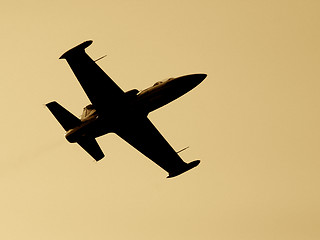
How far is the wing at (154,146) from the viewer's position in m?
60.3

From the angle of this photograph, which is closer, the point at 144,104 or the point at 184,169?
the point at 144,104

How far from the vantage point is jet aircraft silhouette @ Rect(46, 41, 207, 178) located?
55938 mm

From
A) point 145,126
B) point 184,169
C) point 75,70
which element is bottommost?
point 184,169

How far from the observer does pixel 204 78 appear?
5616cm

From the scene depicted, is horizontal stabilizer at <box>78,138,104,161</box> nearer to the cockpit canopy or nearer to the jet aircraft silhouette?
the jet aircraft silhouette

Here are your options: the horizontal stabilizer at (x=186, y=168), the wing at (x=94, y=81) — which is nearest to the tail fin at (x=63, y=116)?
the wing at (x=94, y=81)

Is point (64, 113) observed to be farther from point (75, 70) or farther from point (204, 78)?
point (204, 78)

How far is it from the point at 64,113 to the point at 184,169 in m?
9.65

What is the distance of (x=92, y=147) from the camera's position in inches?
2346

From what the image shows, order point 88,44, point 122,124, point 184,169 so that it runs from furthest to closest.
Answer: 1. point 184,169
2. point 122,124
3. point 88,44

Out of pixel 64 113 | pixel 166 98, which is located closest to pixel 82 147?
pixel 64 113

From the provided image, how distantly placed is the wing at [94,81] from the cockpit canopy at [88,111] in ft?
2.50

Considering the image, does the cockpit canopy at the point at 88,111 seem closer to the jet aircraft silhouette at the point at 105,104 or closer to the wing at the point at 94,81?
the jet aircraft silhouette at the point at 105,104

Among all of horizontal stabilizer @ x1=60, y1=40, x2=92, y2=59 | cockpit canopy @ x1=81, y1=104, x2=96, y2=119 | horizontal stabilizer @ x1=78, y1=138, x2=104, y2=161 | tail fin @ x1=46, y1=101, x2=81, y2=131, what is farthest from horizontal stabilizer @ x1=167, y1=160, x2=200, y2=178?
horizontal stabilizer @ x1=60, y1=40, x2=92, y2=59
